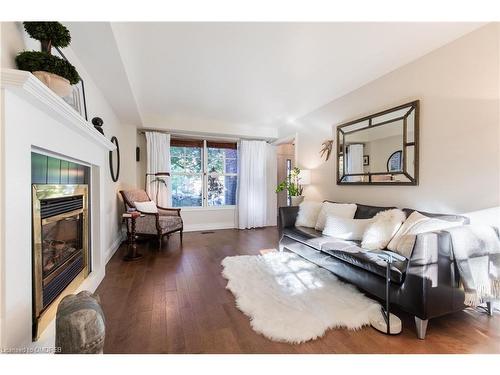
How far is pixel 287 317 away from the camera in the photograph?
5.36ft

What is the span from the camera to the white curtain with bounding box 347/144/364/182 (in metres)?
2.94

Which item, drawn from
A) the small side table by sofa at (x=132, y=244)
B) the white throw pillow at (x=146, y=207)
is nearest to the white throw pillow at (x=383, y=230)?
the small side table by sofa at (x=132, y=244)

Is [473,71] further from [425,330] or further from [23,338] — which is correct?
[23,338]

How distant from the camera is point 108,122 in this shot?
10.5 feet

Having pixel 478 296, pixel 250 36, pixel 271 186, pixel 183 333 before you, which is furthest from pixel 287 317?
pixel 271 186

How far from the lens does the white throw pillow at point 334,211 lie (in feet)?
8.93

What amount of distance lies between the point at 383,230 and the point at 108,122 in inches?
150

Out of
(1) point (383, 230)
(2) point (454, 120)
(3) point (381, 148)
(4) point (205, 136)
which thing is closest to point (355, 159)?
(3) point (381, 148)

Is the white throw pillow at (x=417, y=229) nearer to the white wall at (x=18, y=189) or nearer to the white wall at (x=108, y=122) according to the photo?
the white wall at (x=18, y=189)

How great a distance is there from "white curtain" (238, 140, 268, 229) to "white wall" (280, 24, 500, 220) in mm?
2856

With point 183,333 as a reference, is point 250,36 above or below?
above

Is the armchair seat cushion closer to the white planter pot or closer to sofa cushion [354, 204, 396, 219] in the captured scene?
the white planter pot

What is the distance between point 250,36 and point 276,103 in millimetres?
1767

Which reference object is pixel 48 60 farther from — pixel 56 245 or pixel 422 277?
pixel 422 277
